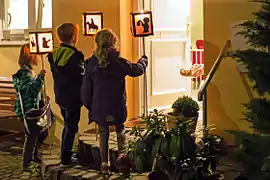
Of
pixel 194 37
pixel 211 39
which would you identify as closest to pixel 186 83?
pixel 194 37

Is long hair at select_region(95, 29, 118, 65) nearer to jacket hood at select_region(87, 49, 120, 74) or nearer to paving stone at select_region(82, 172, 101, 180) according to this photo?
jacket hood at select_region(87, 49, 120, 74)

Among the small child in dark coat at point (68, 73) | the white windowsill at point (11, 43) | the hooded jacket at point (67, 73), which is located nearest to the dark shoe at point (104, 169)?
the small child in dark coat at point (68, 73)

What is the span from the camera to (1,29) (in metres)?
7.84

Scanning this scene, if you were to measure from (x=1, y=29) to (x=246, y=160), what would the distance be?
5896mm

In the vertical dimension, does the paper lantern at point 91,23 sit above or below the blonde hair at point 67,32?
above

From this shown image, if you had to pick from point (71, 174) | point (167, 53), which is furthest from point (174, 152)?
point (167, 53)

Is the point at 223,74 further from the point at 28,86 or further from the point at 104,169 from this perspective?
the point at 28,86

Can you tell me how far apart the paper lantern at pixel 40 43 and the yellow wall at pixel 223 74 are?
1.60 m

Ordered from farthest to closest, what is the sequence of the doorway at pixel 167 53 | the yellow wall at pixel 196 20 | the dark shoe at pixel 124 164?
the yellow wall at pixel 196 20 < the doorway at pixel 167 53 < the dark shoe at pixel 124 164

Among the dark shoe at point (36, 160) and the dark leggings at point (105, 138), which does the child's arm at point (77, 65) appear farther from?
the dark shoe at point (36, 160)

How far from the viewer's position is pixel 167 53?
21.5ft

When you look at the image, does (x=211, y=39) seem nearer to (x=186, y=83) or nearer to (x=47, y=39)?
(x=47, y=39)

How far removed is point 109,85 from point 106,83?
0.03 meters

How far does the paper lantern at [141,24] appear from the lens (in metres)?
4.80
